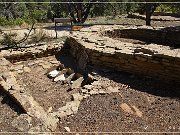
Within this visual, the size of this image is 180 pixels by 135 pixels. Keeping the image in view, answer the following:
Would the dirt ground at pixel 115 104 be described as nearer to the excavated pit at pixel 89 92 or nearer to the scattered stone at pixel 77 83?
the excavated pit at pixel 89 92

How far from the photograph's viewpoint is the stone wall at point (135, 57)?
631 cm

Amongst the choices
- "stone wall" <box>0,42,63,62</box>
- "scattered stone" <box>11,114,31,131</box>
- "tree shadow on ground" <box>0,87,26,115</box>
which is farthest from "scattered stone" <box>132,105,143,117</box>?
"stone wall" <box>0,42,63,62</box>

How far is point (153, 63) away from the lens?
6.52m

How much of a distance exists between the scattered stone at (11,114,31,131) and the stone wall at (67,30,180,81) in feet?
8.65

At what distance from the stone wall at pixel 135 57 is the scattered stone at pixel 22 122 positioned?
2.64 meters

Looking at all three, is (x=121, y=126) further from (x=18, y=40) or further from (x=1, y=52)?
(x=18, y=40)

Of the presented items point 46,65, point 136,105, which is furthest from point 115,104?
point 46,65

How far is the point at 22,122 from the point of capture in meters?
5.12

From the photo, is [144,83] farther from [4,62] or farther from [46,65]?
[4,62]

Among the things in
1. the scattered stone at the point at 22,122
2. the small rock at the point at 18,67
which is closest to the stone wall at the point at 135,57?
the small rock at the point at 18,67

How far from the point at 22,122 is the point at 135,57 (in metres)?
2.87

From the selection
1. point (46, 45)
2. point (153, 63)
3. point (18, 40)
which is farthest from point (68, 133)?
point (18, 40)

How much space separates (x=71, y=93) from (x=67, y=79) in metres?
0.75

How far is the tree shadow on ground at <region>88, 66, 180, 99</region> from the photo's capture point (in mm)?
6107
